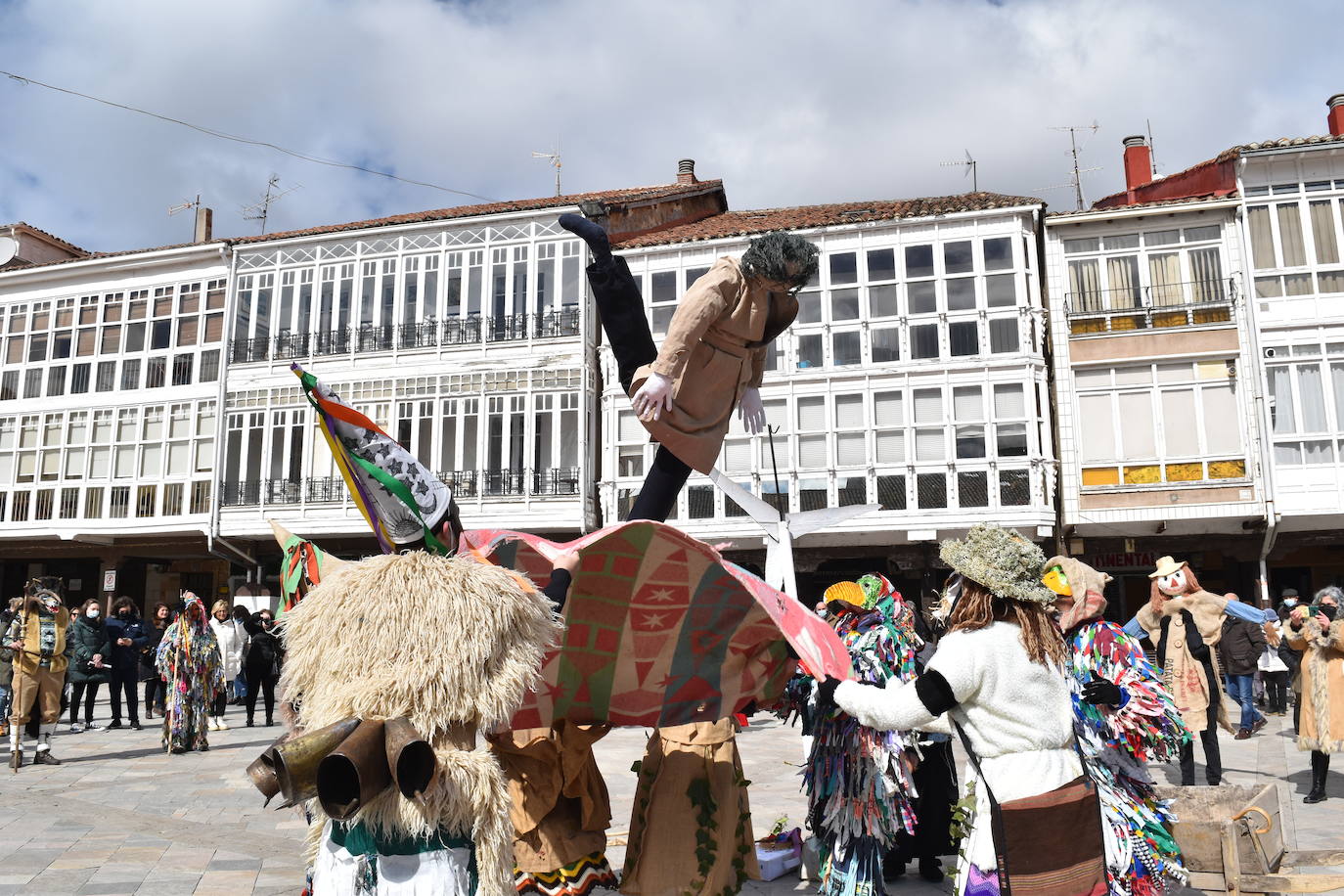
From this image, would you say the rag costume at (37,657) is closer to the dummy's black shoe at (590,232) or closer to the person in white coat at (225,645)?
the person in white coat at (225,645)

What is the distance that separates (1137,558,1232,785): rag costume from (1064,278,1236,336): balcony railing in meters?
12.9

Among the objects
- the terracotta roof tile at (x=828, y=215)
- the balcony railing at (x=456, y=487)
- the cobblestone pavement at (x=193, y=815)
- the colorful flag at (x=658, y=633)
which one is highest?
the terracotta roof tile at (x=828, y=215)

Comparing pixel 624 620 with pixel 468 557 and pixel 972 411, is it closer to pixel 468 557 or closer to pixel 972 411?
pixel 468 557

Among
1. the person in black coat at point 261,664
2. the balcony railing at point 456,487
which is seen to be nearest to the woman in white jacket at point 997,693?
the person in black coat at point 261,664

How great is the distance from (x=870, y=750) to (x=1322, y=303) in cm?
2025

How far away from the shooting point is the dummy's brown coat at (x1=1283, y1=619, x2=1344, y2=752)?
804cm

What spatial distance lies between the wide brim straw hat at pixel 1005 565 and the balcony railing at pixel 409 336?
1978cm

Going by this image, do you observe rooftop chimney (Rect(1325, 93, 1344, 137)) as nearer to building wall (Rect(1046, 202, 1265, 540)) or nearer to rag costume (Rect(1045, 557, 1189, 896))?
building wall (Rect(1046, 202, 1265, 540))

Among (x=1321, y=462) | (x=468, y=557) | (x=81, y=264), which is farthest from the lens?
(x=81, y=264)

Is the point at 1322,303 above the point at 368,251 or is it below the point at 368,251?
below

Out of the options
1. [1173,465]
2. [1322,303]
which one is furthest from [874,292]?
[1322,303]

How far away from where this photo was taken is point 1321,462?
20016 mm

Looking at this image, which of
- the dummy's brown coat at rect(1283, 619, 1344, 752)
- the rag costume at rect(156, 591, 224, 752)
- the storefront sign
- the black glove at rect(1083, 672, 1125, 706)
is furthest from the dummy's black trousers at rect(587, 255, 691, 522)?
the storefront sign

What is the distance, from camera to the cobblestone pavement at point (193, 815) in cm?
593
